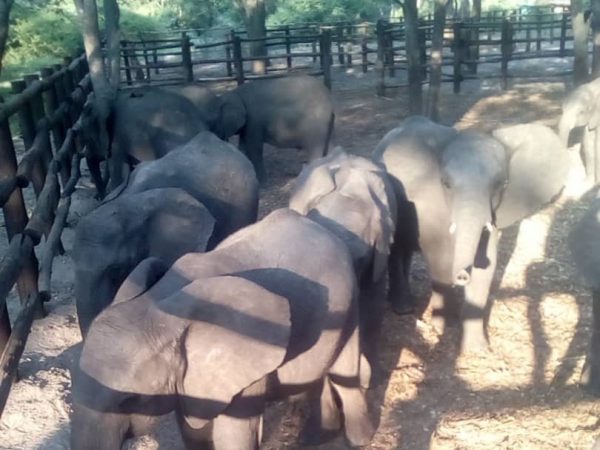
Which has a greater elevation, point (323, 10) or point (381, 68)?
point (323, 10)

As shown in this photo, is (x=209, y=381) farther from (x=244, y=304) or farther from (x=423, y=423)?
(x=423, y=423)

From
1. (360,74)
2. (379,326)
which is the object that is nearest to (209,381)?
(379,326)

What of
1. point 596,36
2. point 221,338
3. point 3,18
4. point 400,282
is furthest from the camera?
point 596,36

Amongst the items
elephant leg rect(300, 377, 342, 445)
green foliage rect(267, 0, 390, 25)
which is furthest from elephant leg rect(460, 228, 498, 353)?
green foliage rect(267, 0, 390, 25)

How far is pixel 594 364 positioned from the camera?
4.50 metres

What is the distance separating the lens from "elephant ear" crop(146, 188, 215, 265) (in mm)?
4324

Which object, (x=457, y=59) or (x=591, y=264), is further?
(x=457, y=59)

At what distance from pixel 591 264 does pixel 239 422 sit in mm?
2096

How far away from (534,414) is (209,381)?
7.27ft

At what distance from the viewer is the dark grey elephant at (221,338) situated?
2.83m

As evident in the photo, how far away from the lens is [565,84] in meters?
15.5

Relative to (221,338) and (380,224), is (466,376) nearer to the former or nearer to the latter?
(380,224)

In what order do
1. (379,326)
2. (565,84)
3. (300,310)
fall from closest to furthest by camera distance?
(300,310) < (379,326) < (565,84)

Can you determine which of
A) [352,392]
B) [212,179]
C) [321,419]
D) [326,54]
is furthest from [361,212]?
[326,54]
